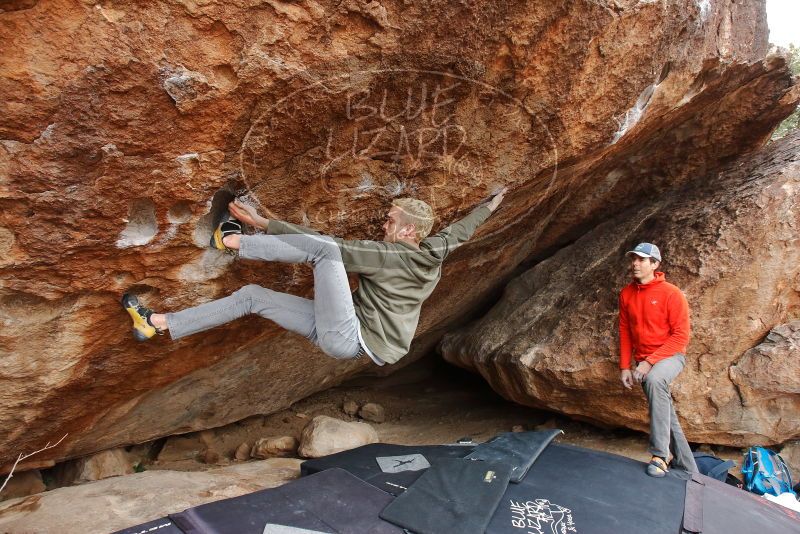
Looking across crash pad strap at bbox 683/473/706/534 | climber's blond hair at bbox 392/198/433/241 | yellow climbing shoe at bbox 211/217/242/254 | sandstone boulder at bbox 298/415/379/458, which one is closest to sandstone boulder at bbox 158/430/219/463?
sandstone boulder at bbox 298/415/379/458

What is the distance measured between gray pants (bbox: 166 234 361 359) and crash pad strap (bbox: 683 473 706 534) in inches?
82.1

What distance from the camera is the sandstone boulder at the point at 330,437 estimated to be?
14.6ft

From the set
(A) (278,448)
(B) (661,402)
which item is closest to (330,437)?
(A) (278,448)

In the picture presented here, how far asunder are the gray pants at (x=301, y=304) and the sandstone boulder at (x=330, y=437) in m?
1.92

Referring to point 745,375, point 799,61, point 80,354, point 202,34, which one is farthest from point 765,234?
point 799,61

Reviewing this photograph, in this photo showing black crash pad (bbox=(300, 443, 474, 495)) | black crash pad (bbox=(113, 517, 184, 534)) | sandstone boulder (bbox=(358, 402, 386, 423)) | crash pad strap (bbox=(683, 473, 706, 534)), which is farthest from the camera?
sandstone boulder (bbox=(358, 402, 386, 423))

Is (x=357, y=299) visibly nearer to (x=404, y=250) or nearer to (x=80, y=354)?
(x=404, y=250)

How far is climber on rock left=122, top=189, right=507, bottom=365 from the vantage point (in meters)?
2.67

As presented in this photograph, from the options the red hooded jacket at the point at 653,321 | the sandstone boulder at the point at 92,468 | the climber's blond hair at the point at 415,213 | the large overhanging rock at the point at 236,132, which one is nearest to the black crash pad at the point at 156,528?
the large overhanging rock at the point at 236,132

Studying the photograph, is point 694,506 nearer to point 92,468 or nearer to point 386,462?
point 386,462

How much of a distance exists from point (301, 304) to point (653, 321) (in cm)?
248

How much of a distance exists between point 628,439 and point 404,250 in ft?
10.8

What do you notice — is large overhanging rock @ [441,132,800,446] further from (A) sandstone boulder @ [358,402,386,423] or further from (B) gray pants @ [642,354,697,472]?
(A) sandstone boulder @ [358,402,386,423]

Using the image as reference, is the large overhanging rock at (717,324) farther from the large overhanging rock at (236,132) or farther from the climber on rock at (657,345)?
the large overhanging rock at (236,132)
